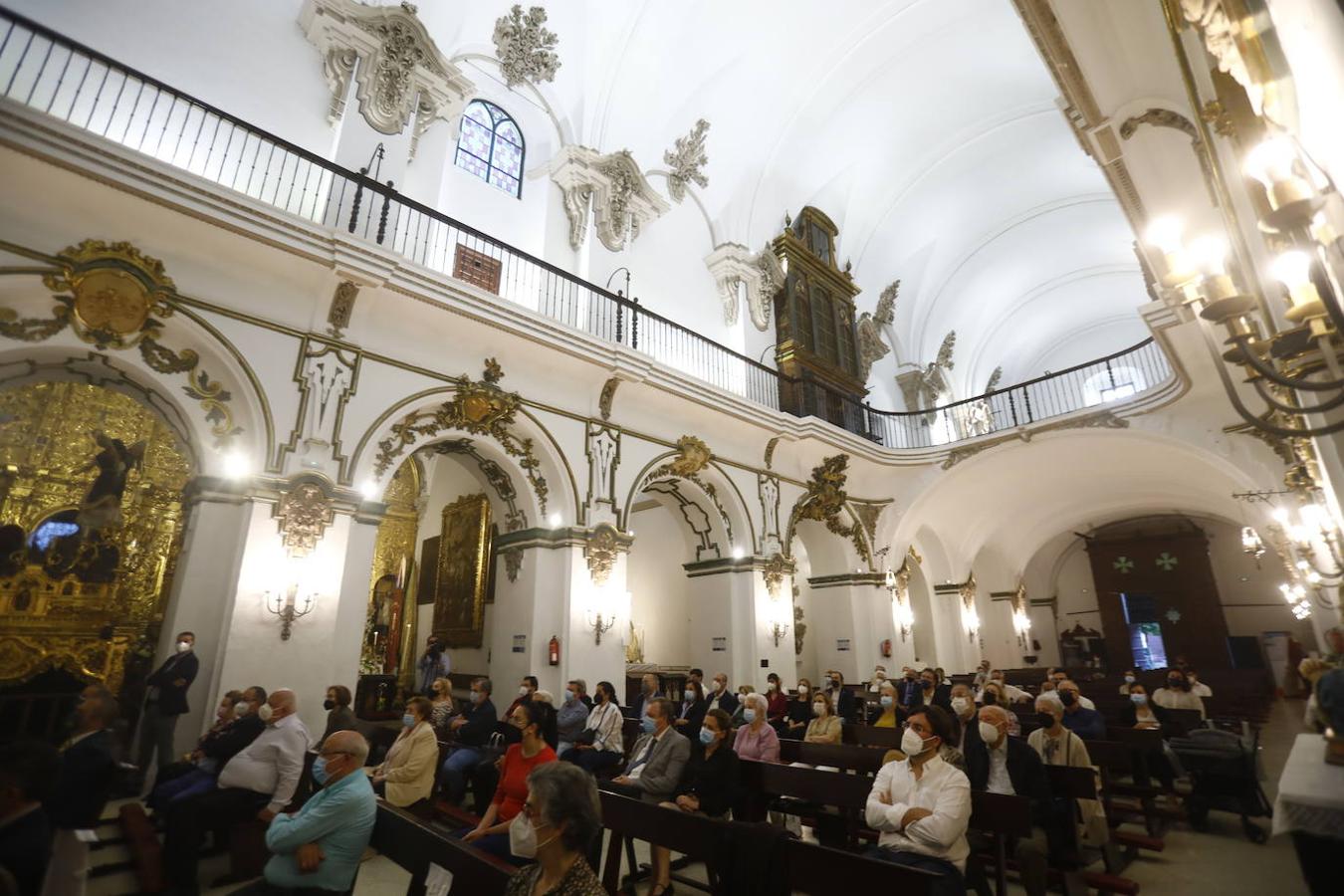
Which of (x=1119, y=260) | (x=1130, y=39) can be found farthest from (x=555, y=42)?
(x=1119, y=260)

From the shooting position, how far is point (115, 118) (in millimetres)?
6930

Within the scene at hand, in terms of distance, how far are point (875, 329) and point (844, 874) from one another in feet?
52.4

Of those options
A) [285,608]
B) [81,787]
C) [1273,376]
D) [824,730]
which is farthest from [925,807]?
[285,608]

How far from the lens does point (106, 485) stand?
654cm

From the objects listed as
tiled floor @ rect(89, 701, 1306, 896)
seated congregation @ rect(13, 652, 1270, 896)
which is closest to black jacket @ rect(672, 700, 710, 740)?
seated congregation @ rect(13, 652, 1270, 896)

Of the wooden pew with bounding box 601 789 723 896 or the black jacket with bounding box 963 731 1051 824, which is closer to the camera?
the wooden pew with bounding box 601 789 723 896

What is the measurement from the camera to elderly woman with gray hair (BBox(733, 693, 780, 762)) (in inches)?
214

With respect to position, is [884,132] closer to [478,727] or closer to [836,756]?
[836,756]

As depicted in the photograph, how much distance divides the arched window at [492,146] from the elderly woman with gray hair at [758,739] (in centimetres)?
892

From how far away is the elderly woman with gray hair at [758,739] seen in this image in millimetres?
5441

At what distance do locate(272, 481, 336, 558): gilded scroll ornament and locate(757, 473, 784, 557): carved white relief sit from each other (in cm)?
738

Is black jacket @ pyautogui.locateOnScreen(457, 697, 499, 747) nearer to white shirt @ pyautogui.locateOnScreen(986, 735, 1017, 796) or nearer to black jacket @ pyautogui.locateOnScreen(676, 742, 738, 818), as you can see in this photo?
black jacket @ pyautogui.locateOnScreen(676, 742, 738, 818)

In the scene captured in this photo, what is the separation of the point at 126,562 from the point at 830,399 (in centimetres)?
1188

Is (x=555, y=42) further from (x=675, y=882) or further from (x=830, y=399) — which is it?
(x=675, y=882)
